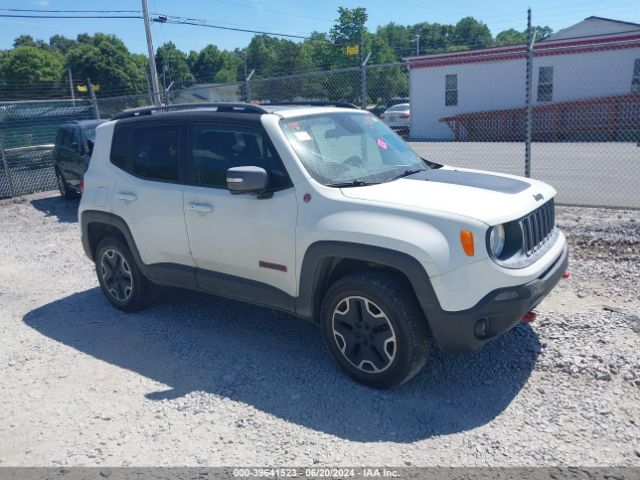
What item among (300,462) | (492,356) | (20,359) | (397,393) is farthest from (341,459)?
(20,359)

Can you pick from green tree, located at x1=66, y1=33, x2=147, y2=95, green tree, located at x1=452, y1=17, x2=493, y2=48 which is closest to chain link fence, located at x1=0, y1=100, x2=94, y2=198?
green tree, located at x1=66, y1=33, x2=147, y2=95

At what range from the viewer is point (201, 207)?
461 cm

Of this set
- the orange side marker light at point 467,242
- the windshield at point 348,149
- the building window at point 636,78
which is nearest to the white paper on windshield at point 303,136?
the windshield at point 348,149

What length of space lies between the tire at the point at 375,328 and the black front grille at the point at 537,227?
84cm

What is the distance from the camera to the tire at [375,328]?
3.64m

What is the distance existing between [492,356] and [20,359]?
3853 millimetres

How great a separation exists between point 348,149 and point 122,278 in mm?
2652

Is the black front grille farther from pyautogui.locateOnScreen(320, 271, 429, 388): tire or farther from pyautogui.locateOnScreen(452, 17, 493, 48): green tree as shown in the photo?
pyautogui.locateOnScreen(452, 17, 493, 48): green tree

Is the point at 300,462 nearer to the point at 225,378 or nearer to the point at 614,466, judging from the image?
the point at 225,378

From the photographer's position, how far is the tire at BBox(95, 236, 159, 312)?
215 inches

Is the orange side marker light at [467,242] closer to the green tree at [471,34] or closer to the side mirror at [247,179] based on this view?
the side mirror at [247,179]

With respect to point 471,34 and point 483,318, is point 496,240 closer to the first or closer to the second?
point 483,318

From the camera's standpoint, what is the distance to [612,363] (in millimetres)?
4027

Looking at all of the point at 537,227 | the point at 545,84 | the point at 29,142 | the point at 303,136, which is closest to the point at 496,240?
the point at 537,227
